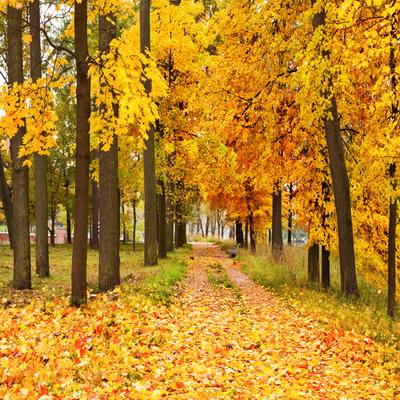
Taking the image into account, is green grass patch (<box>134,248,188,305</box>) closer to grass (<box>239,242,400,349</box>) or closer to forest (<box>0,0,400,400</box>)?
forest (<box>0,0,400,400</box>)

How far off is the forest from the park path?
0.04m

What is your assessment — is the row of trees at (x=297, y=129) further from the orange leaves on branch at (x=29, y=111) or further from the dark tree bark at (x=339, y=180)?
the orange leaves on branch at (x=29, y=111)

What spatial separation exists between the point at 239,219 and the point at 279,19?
20302 mm

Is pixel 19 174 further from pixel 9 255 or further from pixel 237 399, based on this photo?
pixel 9 255

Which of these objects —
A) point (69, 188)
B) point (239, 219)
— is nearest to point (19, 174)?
point (239, 219)

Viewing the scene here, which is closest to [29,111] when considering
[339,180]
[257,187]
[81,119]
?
[81,119]

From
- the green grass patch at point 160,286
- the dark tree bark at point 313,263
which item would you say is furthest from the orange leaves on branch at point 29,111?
the dark tree bark at point 313,263

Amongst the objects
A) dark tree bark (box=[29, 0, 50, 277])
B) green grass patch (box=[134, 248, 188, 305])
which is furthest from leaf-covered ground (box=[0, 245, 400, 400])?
dark tree bark (box=[29, 0, 50, 277])

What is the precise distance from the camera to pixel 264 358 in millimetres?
6781

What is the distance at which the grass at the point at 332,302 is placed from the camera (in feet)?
26.9

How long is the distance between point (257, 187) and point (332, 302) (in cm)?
469

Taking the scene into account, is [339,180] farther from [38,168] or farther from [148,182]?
[38,168]

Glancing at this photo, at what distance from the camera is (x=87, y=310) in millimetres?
7965

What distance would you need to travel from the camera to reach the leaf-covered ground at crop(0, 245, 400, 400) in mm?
5004
